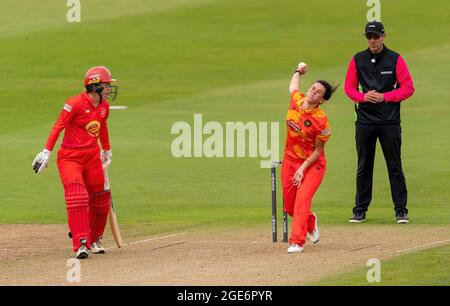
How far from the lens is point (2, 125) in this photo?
26.5 meters

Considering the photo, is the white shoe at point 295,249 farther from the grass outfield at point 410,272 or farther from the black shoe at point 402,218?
the black shoe at point 402,218

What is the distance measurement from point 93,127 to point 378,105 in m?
4.09

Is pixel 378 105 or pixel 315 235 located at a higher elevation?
pixel 378 105

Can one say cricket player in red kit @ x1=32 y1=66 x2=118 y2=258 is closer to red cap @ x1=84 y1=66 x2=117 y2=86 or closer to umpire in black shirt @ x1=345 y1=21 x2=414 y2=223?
red cap @ x1=84 y1=66 x2=117 y2=86

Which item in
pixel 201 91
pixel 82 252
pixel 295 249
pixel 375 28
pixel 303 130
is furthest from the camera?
pixel 201 91

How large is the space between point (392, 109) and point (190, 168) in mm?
5979

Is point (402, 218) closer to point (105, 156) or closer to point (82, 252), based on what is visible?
point (105, 156)

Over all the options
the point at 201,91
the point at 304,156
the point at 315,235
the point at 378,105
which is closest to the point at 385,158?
the point at 378,105

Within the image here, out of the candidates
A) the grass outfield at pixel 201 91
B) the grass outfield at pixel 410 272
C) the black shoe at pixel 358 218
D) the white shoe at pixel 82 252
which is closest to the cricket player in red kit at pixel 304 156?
the grass outfield at pixel 410 272

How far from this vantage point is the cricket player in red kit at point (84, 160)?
14516 mm

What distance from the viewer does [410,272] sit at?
1327 centimetres

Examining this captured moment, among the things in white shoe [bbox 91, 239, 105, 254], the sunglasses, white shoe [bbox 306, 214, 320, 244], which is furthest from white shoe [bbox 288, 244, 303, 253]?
the sunglasses
